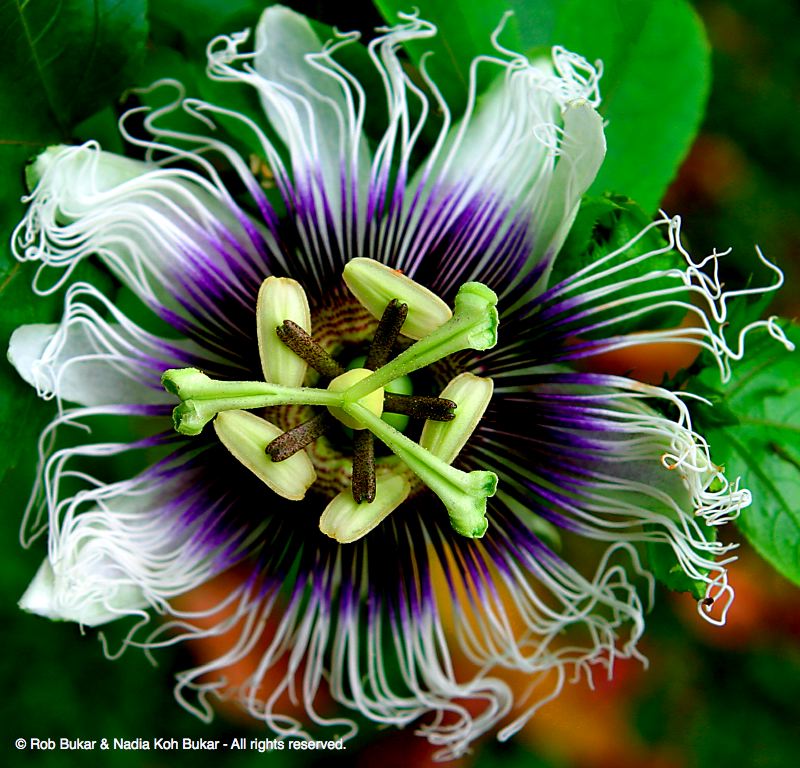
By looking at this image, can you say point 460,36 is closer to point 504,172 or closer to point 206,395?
point 504,172

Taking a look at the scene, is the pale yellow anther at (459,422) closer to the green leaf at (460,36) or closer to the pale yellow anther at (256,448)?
the pale yellow anther at (256,448)

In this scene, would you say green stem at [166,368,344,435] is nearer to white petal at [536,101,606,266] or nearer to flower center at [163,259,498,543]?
flower center at [163,259,498,543]

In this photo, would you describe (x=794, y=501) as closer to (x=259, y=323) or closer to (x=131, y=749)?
(x=259, y=323)

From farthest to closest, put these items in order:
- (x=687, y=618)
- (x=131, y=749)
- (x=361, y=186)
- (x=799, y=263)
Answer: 1. (x=799, y=263)
2. (x=687, y=618)
3. (x=131, y=749)
4. (x=361, y=186)

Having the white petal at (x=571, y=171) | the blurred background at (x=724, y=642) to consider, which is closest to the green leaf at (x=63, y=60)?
the white petal at (x=571, y=171)

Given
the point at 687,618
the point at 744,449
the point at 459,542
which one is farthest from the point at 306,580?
the point at 687,618
